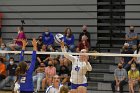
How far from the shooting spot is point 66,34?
604 inches

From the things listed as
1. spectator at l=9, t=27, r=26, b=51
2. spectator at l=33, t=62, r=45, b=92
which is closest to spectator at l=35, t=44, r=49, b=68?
spectator at l=33, t=62, r=45, b=92

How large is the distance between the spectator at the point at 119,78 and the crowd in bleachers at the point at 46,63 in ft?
5.53

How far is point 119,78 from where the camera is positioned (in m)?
13.2

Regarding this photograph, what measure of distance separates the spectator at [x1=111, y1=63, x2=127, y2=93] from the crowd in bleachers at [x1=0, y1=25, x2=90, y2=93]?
1685 mm

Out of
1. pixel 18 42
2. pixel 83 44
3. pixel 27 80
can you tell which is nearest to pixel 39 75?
pixel 83 44

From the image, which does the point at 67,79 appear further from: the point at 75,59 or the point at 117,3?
the point at 117,3

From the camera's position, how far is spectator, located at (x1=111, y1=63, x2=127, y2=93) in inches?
510

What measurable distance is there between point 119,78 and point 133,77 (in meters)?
0.52

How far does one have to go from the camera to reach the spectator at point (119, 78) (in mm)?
12953

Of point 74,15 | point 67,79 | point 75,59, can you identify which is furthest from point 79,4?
point 75,59

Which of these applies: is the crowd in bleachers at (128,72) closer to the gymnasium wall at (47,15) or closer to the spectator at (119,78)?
the spectator at (119,78)

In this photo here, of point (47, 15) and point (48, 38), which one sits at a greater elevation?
point (47, 15)

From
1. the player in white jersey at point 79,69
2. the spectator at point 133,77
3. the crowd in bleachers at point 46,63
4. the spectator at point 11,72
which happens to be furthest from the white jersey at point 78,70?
the spectator at point 11,72

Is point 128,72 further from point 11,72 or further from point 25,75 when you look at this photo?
point 25,75
